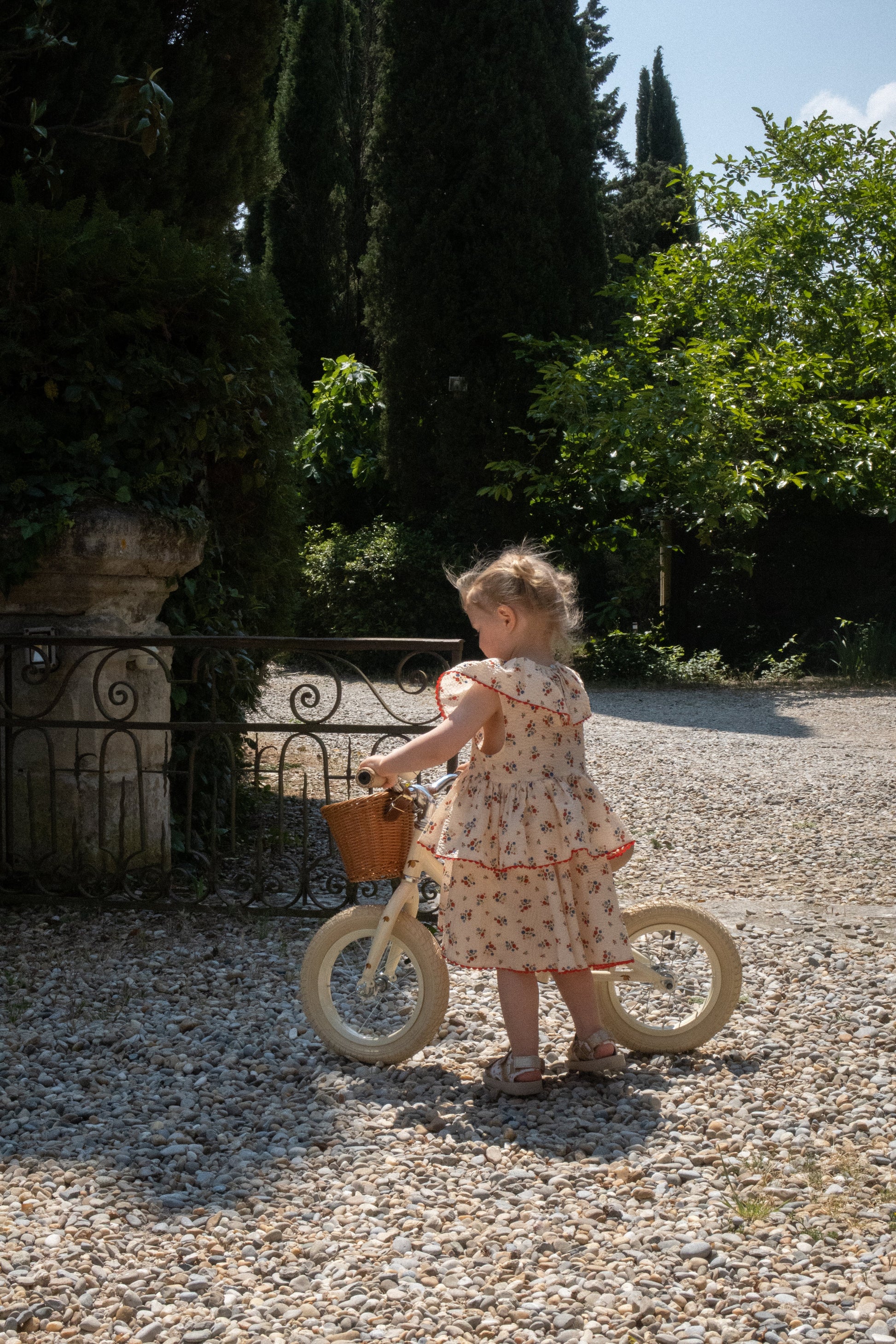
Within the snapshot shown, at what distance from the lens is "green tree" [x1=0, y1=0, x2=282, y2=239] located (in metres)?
4.46

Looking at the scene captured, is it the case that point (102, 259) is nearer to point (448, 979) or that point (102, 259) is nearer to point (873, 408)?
point (448, 979)

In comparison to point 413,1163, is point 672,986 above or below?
above

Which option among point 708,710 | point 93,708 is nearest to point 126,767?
point 93,708

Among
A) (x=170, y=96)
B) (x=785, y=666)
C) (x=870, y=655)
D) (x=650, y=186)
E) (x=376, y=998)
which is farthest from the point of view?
(x=650, y=186)

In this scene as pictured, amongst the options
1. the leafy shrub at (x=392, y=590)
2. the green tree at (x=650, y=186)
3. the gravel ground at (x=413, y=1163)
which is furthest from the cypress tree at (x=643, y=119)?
the gravel ground at (x=413, y=1163)

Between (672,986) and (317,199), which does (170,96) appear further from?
(317,199)

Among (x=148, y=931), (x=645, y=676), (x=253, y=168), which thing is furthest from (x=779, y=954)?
(x=645, y=676)

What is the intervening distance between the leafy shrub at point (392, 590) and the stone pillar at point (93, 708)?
333 inches

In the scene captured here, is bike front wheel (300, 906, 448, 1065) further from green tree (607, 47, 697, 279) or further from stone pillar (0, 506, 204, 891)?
green tree (607, 47, 697, 279)

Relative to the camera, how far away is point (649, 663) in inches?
475

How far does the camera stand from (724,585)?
12.4m

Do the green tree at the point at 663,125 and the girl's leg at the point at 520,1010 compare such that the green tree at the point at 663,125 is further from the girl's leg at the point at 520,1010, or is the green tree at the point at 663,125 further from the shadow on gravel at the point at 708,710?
the girl's leg at the point at 520,1010

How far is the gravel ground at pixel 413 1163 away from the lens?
1833 millimetres

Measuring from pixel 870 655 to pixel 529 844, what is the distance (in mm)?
9781
